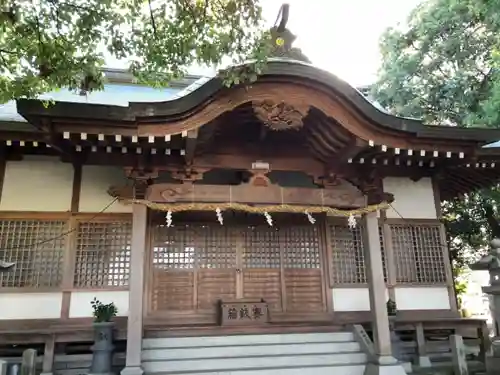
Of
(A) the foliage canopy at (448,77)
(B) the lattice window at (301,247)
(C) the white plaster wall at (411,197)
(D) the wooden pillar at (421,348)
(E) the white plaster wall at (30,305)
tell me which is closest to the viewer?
(E) the white plaster wall at (30,305)

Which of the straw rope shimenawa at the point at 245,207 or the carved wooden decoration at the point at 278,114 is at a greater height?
the carved wooden decoration at the point at 278,114

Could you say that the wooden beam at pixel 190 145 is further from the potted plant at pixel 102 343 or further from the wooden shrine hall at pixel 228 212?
the potted plant at pixel 102 343

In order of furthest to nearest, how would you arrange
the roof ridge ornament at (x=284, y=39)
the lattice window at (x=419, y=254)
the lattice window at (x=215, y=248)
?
the lattice window at (x=419, y=254), the lattice window at (x=215, y=248), the roof ridge ornament at (x=284, y=39)

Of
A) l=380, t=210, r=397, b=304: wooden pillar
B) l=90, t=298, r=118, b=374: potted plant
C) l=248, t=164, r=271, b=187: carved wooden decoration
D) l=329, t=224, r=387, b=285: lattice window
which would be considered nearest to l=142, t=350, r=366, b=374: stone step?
l=90, t=298, r=118, b=374: potted plant

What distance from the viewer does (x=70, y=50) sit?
438 cm

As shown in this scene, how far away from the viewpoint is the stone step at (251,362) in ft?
17.9

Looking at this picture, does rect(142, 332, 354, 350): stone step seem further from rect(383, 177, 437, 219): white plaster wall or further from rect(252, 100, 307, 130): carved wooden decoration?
rect(252, 100, 307, 130): carved wooden decoration

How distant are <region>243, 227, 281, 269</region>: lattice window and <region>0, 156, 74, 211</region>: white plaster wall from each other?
2.86 m

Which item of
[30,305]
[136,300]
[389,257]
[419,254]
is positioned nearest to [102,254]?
[30,305]

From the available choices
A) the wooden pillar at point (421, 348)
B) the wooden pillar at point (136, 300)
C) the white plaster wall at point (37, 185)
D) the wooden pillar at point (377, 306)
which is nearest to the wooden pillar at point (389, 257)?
the wooden pillar at point (421, 348)

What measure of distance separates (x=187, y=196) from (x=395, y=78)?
8263 millimetres

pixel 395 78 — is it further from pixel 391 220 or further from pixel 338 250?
pixel 338 250

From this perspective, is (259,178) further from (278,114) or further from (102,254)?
(102,254)

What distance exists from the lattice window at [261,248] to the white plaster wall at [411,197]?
2.11 meters
